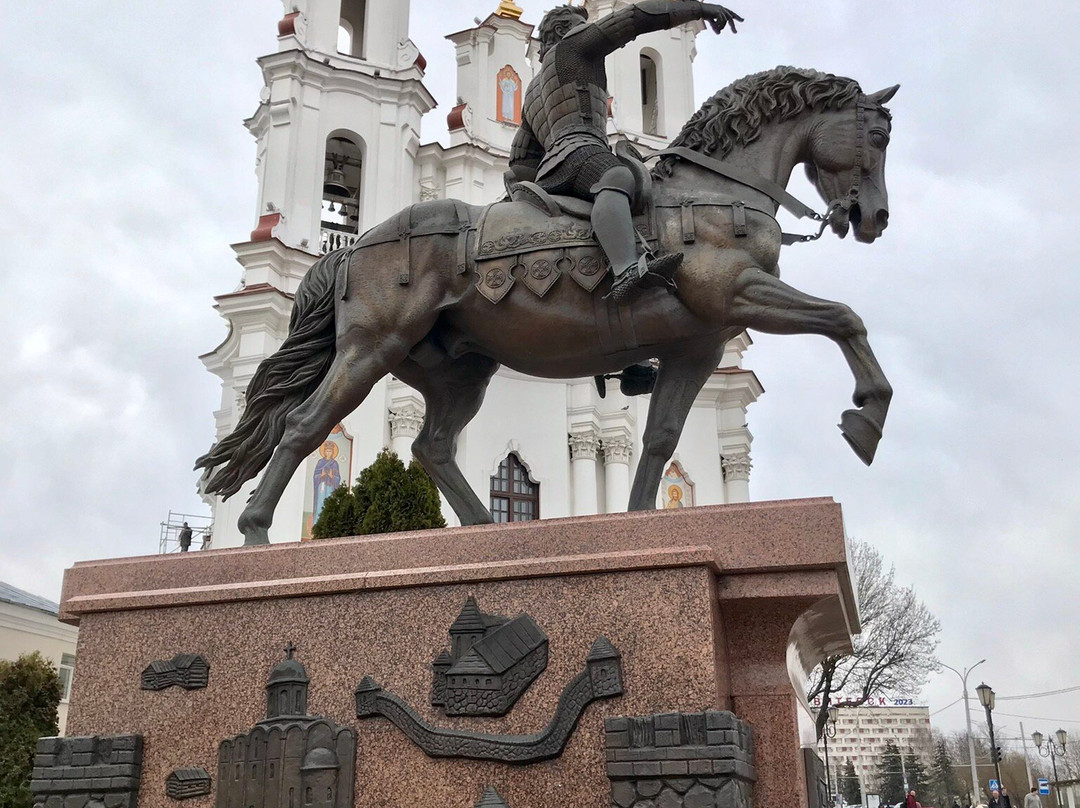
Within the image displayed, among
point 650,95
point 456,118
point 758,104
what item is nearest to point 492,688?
point 758,104

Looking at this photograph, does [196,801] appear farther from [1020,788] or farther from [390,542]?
[1020,788]

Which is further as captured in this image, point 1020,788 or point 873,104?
point 1020,788

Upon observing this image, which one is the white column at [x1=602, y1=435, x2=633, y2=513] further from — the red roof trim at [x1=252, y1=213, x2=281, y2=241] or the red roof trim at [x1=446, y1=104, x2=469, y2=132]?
the red roof trim at [x1=252, y1=213, x2=281, y2=241]

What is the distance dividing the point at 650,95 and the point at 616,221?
2945 cm

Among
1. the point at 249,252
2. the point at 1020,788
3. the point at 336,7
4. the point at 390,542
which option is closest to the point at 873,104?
the point at 390,542

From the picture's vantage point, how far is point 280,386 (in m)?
6.67

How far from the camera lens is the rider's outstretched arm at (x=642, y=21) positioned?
6.24 m

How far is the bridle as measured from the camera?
619cm

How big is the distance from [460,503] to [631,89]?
89.5ft

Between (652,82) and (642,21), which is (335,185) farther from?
(642,21)

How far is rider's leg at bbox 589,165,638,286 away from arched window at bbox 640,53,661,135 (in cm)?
2709

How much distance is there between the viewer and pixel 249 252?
25734 mm

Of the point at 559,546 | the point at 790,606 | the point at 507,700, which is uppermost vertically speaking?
the point at 559,546

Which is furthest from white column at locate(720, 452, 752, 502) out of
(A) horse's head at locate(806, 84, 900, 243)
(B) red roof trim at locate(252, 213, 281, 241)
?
(A) horse's head at locate(806, 84, 900, 243)
